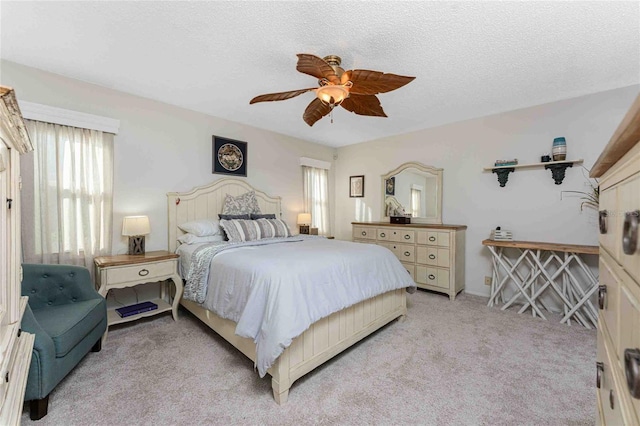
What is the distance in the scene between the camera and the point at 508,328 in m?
2.66

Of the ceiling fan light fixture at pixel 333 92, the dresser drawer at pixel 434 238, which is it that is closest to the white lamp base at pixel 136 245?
the ceiling fan light fixture at pixel 333 92

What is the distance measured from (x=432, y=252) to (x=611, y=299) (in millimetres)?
2994

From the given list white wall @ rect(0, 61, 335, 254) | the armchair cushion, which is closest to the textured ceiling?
white wall @ rect(0, 61, 335, 254)

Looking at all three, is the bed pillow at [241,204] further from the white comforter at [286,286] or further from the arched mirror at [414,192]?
the arched mirror at [414,192]

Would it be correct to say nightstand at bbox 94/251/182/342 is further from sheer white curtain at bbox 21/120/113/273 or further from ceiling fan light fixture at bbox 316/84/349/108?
ceiling fan light fixture at bbox 316/84/349/108

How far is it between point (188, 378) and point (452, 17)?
294 centimetres

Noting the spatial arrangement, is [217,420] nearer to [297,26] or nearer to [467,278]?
[297,26]

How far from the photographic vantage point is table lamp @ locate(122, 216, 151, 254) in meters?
2.70

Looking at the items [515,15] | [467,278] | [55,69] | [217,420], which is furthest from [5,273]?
[467,278]

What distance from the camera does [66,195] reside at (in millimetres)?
2586

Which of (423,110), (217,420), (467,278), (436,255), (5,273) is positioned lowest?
(217,420)

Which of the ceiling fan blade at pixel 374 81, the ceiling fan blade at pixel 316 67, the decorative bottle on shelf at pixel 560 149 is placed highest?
the ceiling fan blade at pixel 316 67

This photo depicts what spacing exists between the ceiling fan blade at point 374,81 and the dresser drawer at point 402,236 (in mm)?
2354

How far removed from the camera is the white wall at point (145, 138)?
2504 mm
